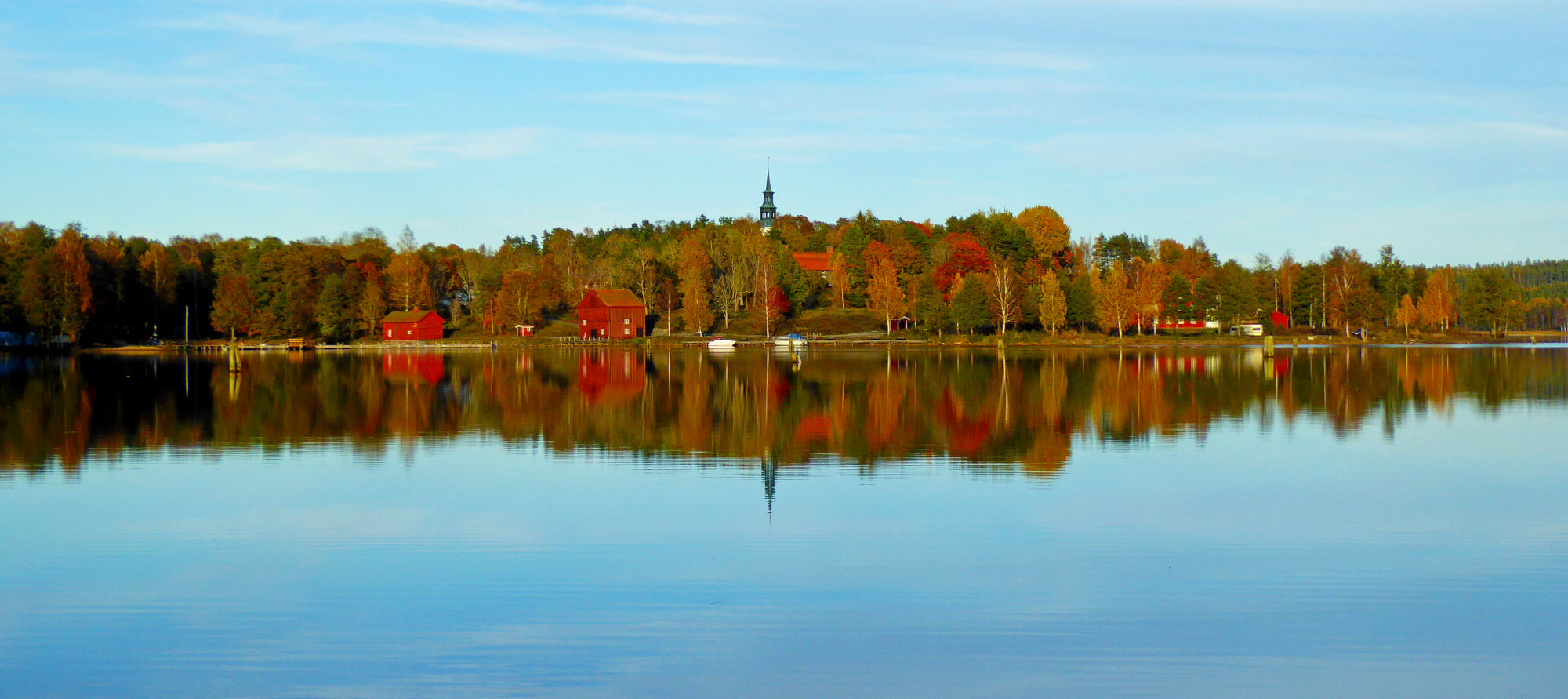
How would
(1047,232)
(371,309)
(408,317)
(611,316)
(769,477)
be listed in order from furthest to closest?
(1047,232) → (611,316) → (408,317) → (371,309) → (769,477)

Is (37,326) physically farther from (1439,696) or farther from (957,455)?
(1439,696)

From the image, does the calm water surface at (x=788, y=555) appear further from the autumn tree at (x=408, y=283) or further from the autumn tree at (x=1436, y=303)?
the autumn tree at (x=1436, y=303)

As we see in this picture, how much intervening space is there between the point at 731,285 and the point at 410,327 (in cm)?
2795

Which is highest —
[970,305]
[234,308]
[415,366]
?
[234,308]

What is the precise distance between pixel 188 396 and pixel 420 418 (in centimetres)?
1200

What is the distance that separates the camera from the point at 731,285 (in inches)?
4168

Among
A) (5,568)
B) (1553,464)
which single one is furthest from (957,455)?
(5,568)

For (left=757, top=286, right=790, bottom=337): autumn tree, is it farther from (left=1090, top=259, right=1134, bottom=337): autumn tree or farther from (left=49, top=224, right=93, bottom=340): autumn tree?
(left=49, top=224, right=93, bottom=340): autumn tree

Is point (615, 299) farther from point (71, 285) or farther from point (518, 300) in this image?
point (71, 285)

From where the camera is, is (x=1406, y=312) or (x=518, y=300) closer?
(x=518, y=300)

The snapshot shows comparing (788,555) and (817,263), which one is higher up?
Result: (817,263)

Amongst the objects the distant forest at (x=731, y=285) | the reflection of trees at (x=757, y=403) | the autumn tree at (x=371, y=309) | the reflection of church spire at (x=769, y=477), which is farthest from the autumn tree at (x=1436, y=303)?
the reflection of church spire at (x=769, y=477)

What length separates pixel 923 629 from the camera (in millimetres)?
9375

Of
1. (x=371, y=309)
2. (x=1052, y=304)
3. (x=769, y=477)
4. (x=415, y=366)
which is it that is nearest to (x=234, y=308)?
(x=371, y=309)
